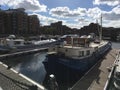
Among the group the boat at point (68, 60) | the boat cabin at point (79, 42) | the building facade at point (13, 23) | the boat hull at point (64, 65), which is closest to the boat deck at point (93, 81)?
the boat hull at point (64, 65)

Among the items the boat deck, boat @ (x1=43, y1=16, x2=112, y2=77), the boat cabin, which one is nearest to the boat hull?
boat @ (x1=43, y1=16, x2=112, y2=77)

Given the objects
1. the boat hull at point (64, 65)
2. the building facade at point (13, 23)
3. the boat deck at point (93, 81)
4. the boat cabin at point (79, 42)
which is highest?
the building facade at point (13, 23)

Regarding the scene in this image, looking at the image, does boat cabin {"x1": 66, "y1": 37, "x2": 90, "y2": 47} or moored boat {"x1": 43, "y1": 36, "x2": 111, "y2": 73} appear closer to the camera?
Result: moored boat {"x1": 43, "y1": 36, "x2": 111, "y2": 73}

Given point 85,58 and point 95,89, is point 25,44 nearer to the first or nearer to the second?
point 85,58

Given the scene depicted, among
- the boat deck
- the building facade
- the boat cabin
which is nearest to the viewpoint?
the boat deck

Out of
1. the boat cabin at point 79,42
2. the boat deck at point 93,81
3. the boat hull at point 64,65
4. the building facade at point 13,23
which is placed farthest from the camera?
the building facade at point 13,23

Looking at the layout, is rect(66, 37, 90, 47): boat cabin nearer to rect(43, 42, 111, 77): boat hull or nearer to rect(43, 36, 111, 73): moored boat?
rect(43, 36, 111, 73): moored boat

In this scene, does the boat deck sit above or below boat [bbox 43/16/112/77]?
below

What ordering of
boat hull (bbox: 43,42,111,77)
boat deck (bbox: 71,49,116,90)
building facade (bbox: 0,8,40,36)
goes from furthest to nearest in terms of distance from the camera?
building facade (bbox: 0,8,40,36) < boat hull (bbox: 43,42,111,77) < boat deck (bbox: 71,49,116,90)

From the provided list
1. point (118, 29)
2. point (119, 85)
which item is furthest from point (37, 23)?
point (119, 85)

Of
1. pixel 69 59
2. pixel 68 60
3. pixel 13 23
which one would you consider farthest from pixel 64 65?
pixel 13 23

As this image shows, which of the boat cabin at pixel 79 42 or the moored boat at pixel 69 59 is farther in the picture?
the boat cabin at pixel 79 42

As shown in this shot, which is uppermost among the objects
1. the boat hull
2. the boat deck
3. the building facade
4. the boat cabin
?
the building facade

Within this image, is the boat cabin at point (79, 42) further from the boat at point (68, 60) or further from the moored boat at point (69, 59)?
the boat at point (68, 60)
